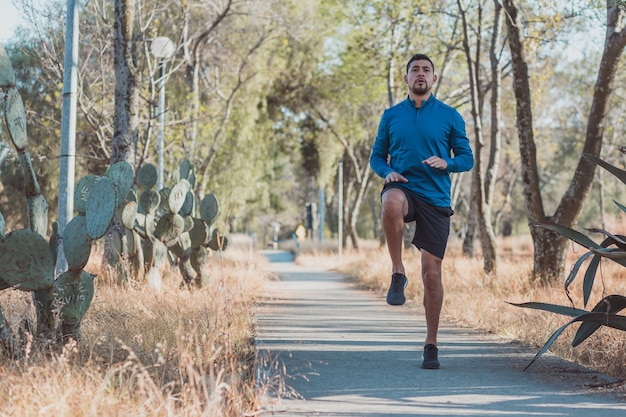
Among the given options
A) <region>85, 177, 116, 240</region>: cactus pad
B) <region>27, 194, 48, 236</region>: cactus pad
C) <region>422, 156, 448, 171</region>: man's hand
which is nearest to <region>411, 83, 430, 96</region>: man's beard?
<region>422, 156, 448, 171</region>: man's hand

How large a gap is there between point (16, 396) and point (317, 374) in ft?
6.54

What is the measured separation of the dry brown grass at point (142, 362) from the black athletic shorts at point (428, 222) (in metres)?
1.48

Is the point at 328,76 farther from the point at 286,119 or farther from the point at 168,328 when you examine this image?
the point at 168,328

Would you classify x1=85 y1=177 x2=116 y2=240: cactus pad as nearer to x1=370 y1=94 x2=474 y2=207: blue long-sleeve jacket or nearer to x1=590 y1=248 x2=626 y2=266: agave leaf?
x1=370 y1=94 x2=474 y2=207: blue long-sleeve jacket

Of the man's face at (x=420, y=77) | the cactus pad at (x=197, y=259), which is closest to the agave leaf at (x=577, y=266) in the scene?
the man's face at (x=420, y=77)

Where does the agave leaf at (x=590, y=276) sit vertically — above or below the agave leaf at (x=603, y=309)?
above

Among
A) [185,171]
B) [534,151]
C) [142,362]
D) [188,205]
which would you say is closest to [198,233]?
[188,205]

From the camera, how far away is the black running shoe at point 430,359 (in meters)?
6.25

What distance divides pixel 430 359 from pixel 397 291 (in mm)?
534

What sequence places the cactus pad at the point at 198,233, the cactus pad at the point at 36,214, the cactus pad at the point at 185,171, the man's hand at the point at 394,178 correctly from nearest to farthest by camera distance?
the man's hand at the point at 394,178, the cactus pad at the point at 36,214, the cactus pad at the point at 198,233, the cactus pad at the point at 185,171

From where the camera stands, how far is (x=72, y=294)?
660 centimetres

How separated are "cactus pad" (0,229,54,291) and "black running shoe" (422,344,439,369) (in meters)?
2.67

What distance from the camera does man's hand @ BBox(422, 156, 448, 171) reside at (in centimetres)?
602

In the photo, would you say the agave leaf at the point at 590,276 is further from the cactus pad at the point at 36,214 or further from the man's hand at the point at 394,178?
the cactus pad at the point at 36,214
